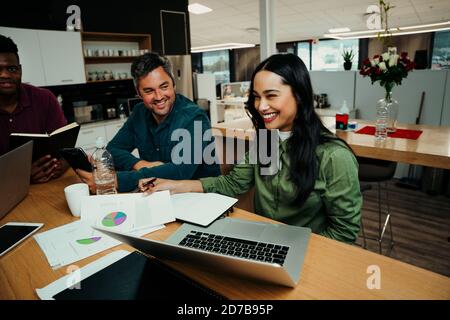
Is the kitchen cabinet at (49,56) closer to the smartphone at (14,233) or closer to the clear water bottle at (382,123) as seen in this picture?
the smartphone at (14,233)

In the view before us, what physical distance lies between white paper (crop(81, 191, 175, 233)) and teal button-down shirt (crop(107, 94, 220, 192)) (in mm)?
314

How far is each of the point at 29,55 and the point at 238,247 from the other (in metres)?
4.09

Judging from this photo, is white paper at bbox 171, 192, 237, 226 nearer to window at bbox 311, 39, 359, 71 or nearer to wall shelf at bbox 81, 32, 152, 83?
wall shelf at bbox 81, 32, 152, 83

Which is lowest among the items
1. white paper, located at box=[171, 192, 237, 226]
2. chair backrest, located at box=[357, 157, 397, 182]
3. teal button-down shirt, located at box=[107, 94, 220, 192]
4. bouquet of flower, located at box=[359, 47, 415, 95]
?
chair backrest, located at box=[357, 157, 397, 182]

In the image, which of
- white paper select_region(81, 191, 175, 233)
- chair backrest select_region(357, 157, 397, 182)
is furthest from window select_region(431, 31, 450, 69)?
white paper select_region(81, 191, 175, 233)

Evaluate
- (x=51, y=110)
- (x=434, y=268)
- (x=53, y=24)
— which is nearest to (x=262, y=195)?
(x=51, y=110)

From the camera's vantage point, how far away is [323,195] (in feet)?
4.26

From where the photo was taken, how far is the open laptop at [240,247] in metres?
0.70

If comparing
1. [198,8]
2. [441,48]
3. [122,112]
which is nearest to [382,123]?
[122,112]

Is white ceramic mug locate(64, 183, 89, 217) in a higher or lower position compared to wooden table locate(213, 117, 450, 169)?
higher

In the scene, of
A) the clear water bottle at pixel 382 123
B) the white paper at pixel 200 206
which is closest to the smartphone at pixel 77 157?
the white paper at pixel 200 206

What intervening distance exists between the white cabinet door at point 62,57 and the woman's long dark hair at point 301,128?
3666 millimetres

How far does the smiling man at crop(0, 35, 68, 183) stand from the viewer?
5.49ft
